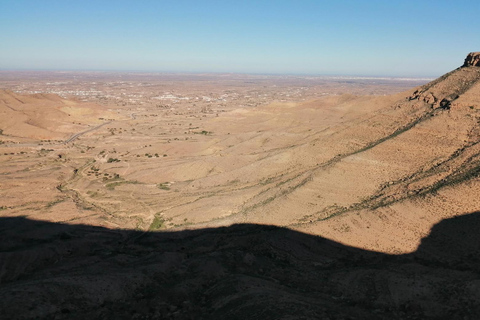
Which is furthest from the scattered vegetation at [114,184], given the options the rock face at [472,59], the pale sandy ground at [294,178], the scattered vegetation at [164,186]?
the rock face at [472,59]

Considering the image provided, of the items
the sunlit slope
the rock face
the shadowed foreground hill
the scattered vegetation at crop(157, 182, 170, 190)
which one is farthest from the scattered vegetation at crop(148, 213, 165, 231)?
the sunlit slope

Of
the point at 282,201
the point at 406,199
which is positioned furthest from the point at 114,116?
the point at 406,199

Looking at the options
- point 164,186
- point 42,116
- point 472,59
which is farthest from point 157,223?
point 42,116

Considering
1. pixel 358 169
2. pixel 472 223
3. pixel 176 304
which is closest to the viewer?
pixel 176 304

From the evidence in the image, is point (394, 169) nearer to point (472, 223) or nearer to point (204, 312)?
point (472, 223)

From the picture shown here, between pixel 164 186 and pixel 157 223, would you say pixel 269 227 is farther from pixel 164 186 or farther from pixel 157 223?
pixel 164 186

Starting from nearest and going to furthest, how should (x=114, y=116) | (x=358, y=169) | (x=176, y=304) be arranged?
(x=176, y=304) → (x=358, y=169) → (x=114, y=116)

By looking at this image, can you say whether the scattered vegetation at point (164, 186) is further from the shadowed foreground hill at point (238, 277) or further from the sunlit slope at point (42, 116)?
the sunlit slope at point (42, 116)
